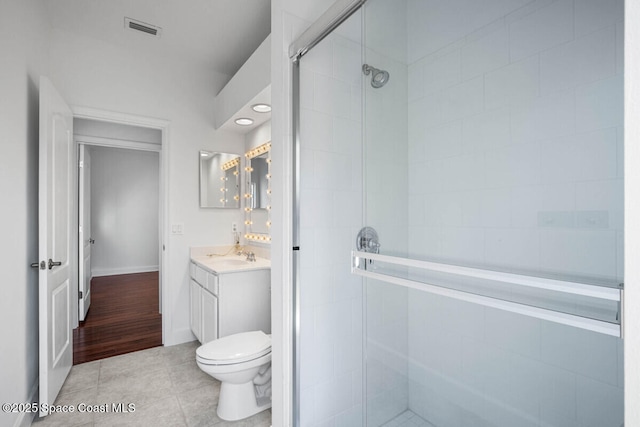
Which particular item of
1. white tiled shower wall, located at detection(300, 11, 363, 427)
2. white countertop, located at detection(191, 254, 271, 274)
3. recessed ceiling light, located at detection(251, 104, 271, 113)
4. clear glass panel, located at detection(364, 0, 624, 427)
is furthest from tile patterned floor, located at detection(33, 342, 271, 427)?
recessed ceiling light, located at detection(251, 104, 271, 113)

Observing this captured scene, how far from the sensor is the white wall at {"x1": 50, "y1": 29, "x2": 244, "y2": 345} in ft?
8.46

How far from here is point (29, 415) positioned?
1772mm

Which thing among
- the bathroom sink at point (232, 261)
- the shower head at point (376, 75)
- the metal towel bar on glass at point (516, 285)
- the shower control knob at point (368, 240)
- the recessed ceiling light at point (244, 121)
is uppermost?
the recessed ceiling light at point (244, 121)

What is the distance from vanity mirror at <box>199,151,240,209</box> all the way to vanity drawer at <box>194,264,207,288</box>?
2.19 ft

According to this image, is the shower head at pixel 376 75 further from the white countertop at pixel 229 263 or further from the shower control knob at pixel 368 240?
the white countertop at pixel 229 263

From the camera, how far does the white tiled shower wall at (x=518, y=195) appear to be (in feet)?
2.43

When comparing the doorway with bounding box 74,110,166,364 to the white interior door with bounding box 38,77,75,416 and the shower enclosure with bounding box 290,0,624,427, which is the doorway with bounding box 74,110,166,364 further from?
the shower enclosure with bounding box 290,0,624,427

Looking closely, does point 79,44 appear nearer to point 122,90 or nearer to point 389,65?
point 122,90

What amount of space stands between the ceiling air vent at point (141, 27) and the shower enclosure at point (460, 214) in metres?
1.73

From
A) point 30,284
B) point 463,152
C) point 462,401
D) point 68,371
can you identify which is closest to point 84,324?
point 68,371

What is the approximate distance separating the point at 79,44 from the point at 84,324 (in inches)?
112

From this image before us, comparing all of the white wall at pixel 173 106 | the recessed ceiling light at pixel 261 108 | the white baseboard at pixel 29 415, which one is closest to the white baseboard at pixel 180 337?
the white wall at pixel 173 106

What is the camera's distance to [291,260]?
154cm

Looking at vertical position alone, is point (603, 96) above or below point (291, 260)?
above
